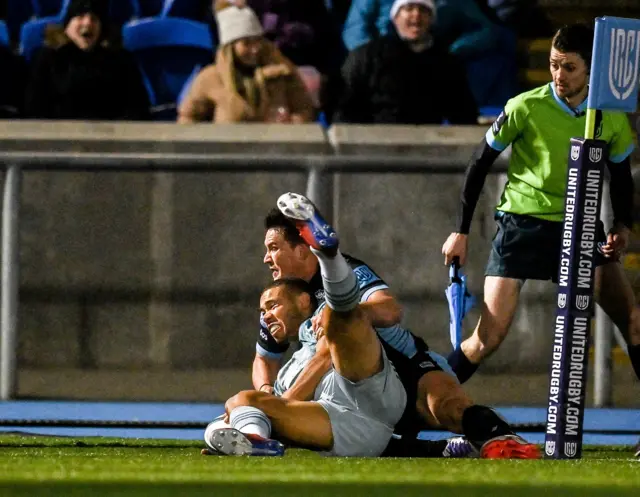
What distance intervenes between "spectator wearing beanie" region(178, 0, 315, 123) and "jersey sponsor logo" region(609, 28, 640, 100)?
5009mm

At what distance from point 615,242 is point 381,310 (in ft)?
4.56

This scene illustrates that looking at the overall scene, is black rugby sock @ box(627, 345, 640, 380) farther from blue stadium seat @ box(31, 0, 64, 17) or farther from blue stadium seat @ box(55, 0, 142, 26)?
blue stadium seat @ box(31, 0, 64, 17)

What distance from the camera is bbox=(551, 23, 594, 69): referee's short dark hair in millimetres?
7766

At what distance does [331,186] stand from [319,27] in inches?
87.5

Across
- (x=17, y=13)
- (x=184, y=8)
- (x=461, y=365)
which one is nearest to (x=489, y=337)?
(x=461, y=365)

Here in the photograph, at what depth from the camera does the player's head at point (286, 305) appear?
7.31 m

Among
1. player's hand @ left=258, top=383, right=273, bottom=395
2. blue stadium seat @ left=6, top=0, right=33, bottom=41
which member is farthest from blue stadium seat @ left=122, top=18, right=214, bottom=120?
player's hand @ left=258, top=383, right=273, bottom=395

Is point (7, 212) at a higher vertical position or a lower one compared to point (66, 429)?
higher

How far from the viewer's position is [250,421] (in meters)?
6.86

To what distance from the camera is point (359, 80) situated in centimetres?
1177

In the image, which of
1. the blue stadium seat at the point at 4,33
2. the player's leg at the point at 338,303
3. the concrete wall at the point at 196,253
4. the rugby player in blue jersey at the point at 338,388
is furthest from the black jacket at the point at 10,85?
the player's leg at the point at 338,303

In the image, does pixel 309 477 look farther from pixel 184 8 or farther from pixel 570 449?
pixel 184 8

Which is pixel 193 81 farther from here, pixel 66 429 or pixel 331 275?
pixel 331 275

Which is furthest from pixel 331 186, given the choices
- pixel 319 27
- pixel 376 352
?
pixel 376 352
